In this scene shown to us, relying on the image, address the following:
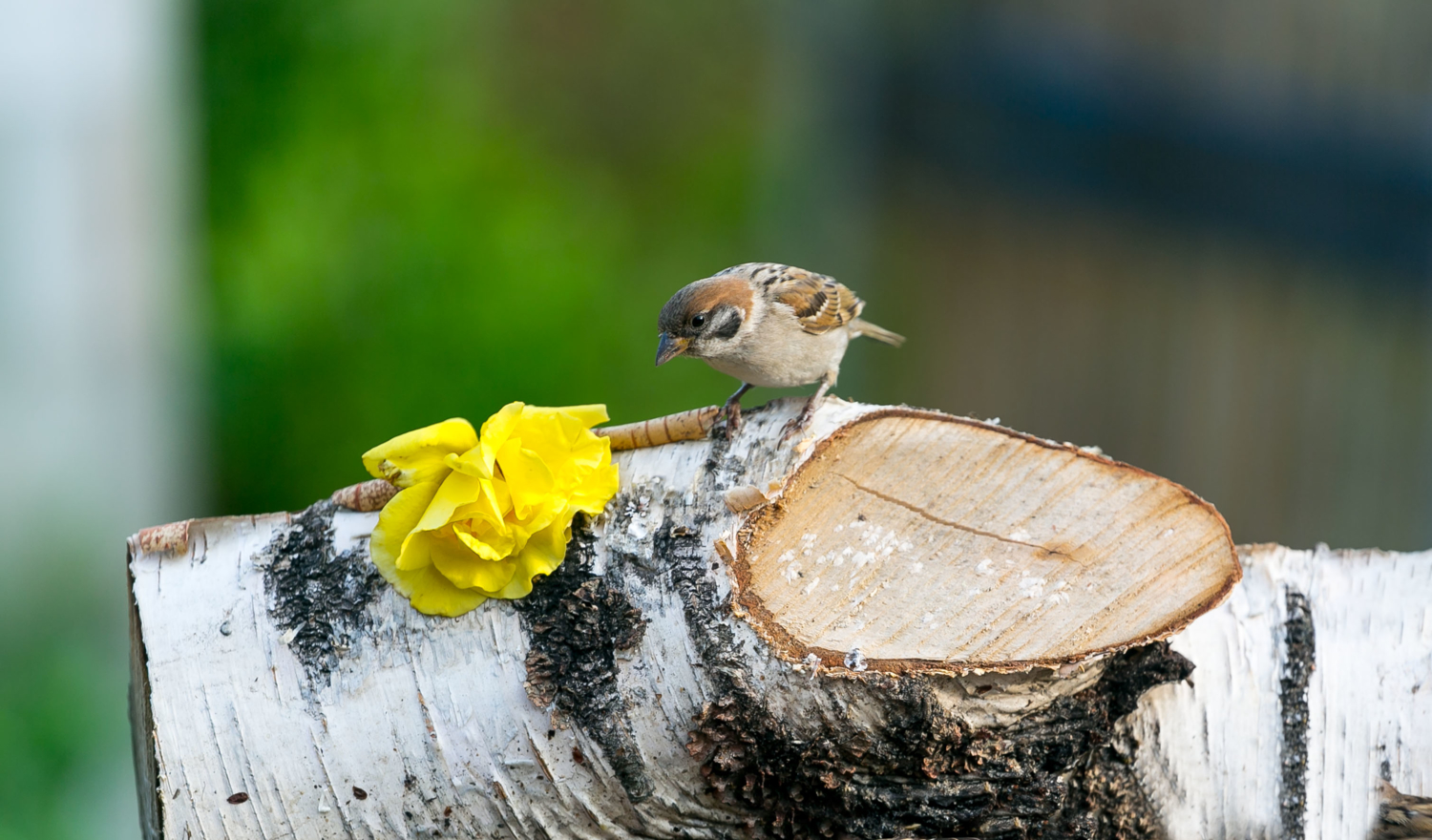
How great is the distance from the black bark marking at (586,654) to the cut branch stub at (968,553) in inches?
8.2

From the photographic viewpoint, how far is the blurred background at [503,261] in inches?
172

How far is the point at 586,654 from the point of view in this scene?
61.8 inches

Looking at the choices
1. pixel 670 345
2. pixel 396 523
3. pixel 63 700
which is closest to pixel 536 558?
pixel 396 523

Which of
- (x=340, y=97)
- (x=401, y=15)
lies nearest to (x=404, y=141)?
(x=340, y=97)

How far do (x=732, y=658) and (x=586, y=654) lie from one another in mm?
229

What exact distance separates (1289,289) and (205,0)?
220 inches

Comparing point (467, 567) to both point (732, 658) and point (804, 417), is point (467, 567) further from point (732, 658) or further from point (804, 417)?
point (804, 417)

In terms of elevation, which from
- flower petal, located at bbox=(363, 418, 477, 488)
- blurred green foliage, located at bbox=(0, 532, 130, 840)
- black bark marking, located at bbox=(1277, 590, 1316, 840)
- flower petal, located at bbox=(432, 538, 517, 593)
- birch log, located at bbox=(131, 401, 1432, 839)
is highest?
flower petal, located at bbox=(363, 418, 477, 488)

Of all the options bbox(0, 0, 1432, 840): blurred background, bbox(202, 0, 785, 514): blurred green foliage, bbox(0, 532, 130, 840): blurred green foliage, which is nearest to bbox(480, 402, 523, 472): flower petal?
bbox(0, 532, 130, 840): blurred green foliage

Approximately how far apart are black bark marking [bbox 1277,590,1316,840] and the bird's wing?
1.24 metres

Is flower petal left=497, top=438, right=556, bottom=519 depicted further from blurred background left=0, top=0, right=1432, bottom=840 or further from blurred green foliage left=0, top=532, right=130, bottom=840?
blurred background left=0, top=0, right=1432, bottom=840

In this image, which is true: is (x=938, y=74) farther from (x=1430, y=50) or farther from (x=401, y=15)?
(x=401, y=15)

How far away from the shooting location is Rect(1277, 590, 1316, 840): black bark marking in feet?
5.82

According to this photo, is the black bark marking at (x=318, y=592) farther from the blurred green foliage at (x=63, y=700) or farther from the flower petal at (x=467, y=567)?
the blurred green foliage at (x=63, y=700)
